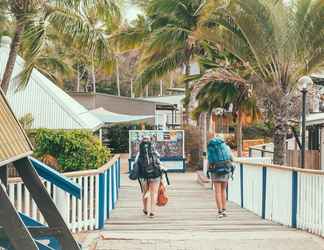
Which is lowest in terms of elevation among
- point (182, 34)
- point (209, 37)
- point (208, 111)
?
point (208, 111)

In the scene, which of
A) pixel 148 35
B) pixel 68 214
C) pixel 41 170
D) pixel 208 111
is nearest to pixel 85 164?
pixel 68 214

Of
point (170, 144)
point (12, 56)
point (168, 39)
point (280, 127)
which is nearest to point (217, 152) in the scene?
point (280, 127)

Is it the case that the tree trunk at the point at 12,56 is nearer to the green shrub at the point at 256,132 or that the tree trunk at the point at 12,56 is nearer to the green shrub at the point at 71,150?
the green shrub at the point at 71,150

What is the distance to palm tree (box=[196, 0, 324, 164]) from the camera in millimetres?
15359

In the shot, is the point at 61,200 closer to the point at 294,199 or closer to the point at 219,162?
A: the point at 219,162

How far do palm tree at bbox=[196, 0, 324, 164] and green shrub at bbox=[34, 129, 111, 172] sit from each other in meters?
5.78

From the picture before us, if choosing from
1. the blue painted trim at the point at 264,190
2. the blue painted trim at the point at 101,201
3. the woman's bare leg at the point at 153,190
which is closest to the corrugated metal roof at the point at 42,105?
the woman's bare leg at the point at 153,190

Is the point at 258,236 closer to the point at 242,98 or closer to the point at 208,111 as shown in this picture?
the point at 242,98

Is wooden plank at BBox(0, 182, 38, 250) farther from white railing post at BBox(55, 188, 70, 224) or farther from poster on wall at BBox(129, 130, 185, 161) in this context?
poster on wall at BBox(129, 130, 185, 161)

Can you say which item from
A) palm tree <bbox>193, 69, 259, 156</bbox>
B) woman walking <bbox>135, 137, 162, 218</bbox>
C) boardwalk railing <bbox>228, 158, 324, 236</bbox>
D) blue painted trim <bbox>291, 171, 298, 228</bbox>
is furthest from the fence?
blue painted trim <bbox>291, 171, 298, 228</bbox>

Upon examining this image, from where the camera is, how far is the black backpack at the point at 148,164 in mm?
10977

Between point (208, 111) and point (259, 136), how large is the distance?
18.8m

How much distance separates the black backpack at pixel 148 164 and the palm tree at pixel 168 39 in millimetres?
17589

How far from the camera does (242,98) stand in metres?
24.0
